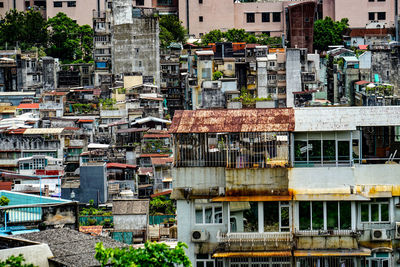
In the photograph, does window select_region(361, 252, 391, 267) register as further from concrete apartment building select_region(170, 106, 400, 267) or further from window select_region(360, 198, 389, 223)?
window select_region(360, 198, 389, 223)

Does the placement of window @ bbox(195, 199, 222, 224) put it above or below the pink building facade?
below

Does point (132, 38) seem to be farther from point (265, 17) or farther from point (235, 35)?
point (265, 17)

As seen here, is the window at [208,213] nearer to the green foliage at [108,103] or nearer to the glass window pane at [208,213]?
the glass window pane at [208,213]

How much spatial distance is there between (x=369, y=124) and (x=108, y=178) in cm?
3220

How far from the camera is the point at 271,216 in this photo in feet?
65.7

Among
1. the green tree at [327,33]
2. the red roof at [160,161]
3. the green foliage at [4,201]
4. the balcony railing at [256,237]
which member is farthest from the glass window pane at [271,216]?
the green tree at [327,33]

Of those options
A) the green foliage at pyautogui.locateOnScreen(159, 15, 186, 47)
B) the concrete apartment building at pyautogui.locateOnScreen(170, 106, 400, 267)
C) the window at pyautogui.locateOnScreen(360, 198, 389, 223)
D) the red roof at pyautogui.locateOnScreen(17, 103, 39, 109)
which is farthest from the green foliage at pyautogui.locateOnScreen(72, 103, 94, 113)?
the window at pyautogui.locateOnScreen(360, 198, 389, 223)

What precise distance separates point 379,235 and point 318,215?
3.81 ft

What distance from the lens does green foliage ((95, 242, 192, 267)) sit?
55.6 ft

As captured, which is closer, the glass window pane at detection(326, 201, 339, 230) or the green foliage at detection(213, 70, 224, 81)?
the glass window pane at detection(326, 201, 339, 230)

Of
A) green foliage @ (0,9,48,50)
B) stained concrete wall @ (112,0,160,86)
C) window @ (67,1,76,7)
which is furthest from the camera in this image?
window @ (67,1,76,7)

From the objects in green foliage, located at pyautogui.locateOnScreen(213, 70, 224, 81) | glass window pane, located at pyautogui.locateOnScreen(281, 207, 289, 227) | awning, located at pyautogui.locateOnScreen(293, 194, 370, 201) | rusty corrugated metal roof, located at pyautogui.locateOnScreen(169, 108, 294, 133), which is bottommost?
glass window pane, located at pyautogui.locateOnScreen(281, 207, 289, 227)

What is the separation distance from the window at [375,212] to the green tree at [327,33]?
7431cm

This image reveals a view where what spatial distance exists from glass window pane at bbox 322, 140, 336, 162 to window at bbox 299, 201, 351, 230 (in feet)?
2.80
